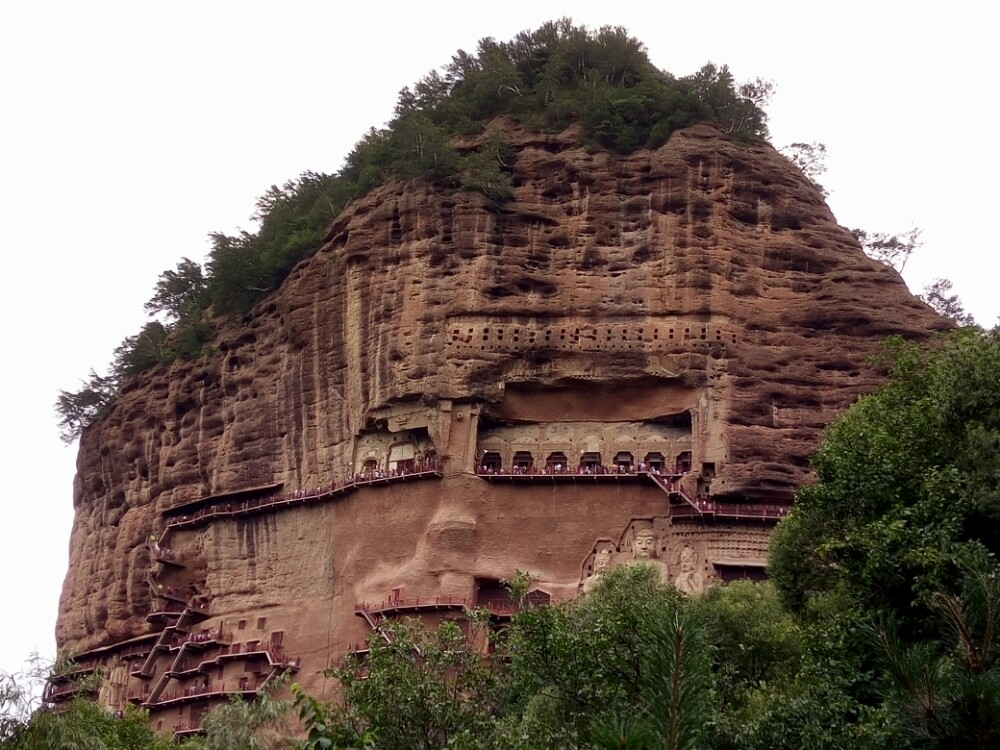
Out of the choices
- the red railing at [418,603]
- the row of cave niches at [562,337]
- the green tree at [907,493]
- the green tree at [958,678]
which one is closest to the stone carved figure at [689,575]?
the red railing at [418,603]

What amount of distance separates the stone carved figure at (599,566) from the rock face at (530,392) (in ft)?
0.27

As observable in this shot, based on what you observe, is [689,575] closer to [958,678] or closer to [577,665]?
[577,665]

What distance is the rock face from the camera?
117ft

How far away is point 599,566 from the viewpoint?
1379 inches


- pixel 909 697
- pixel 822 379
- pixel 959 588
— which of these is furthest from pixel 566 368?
pixel 909 697

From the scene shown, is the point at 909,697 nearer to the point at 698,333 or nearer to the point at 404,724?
the point at 404,724

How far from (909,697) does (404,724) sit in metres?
8.96

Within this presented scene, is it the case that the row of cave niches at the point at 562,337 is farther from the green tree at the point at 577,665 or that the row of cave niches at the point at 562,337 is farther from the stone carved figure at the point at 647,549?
the green tree at the point at 577,665

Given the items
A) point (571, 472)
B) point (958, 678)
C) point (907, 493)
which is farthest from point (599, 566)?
point (958, 678)

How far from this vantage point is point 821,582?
19609 millimetres

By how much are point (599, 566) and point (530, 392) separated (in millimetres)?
4916

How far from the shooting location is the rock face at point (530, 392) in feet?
117

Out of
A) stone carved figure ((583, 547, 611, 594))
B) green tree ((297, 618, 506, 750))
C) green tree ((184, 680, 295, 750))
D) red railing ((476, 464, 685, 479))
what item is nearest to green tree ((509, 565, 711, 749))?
green tree ((297, 618, 506, 750))

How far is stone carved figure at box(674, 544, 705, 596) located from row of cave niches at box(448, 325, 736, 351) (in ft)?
16.8
